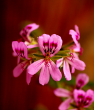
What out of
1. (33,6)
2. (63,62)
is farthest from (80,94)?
(33,6)

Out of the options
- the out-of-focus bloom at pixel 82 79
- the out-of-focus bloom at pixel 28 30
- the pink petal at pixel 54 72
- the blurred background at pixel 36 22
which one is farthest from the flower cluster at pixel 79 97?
the blurred background at pixel 36 22

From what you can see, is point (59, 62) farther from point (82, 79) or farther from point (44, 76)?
point (82, 79)

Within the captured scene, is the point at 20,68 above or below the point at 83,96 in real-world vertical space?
above

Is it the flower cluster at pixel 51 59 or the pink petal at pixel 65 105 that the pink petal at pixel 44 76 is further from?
the pink petal at pixel 65 105

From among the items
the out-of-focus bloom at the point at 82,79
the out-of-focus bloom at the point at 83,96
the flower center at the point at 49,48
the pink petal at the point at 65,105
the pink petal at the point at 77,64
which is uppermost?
the flower center at the point at 49,48

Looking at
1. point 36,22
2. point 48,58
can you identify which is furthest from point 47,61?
point 36,22

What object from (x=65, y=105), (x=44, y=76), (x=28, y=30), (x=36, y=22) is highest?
(x=36, y=22)
